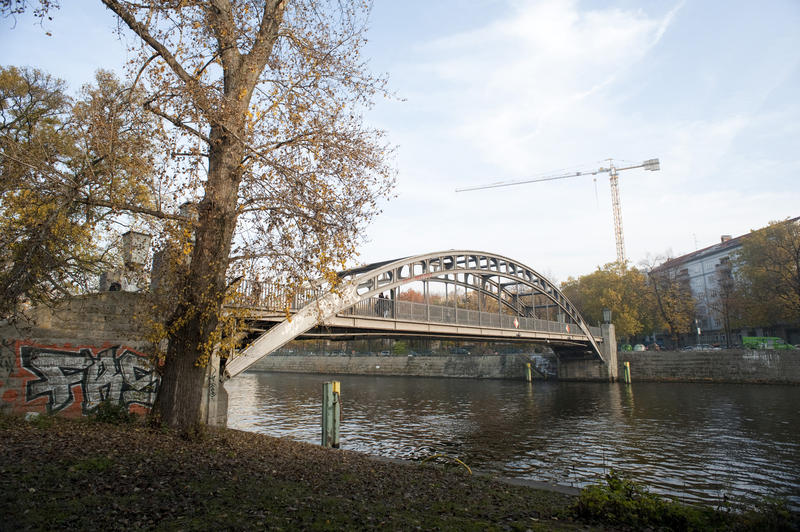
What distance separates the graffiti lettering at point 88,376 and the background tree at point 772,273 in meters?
53.5

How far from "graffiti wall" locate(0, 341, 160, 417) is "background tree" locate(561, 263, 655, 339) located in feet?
189

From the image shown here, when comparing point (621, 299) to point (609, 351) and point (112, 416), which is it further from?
point (112, 416)

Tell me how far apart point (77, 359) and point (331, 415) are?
694 cm

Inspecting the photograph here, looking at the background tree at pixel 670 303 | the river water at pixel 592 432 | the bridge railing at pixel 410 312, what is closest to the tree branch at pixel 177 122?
the bridge railing at pixel 410 312

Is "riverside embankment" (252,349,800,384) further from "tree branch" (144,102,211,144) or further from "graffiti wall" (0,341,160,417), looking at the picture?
"tree branch" (144,102,211,144)

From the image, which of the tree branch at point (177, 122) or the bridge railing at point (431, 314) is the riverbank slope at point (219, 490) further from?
the bridge railing at point (431, 314)

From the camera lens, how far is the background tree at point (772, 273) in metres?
47.0

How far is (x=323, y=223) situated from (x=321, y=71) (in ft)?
11.7

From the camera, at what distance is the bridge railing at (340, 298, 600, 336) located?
71.5ft

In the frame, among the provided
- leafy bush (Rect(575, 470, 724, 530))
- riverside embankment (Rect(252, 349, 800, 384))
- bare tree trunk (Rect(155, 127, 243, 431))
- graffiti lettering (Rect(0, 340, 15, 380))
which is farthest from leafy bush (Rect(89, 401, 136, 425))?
riverside embankment (Rect(252, 349, 800, 384))

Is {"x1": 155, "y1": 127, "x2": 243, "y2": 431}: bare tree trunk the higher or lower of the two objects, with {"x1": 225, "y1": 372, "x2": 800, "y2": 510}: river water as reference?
higher

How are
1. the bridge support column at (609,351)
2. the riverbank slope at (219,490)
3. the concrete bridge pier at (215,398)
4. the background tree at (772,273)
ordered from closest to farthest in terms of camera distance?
the riverbank slope at (219,490)
the concrete bridge pier at (215,398)
the background tree at (772,273)
the bridge support column at (609,351)

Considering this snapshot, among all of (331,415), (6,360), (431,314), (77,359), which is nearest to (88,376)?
(77,359)

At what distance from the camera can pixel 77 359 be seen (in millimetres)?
12609
